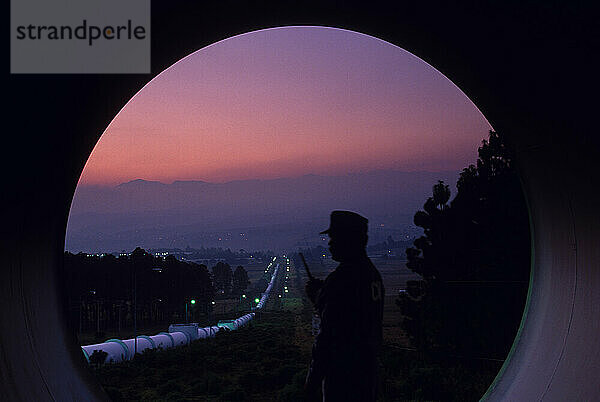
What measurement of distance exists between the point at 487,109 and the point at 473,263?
11538 mm

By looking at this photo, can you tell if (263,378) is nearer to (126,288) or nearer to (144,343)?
(144,343)

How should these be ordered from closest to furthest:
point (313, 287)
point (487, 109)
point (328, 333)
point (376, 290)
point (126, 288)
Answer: point (328, 333)
point (376, 290)
point (313, 287)
point (487, 109)
point (126, 288)

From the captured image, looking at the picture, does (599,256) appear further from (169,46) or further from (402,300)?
(402,300)

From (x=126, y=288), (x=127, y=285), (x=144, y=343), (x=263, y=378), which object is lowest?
(x=144, y=343)

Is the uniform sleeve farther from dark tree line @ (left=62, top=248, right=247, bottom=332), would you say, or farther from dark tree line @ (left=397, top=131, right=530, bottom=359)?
dark tree line @ (left=62, top=248, right=247, bottom=332)

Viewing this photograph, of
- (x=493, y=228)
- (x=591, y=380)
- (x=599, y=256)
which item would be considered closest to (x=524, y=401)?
(x=591, y=380)

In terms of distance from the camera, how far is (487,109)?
7.91 meters

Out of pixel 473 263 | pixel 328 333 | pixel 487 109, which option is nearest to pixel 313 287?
pixel 328 333

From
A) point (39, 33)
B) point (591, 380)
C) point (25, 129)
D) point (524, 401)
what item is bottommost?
point (524, 401)

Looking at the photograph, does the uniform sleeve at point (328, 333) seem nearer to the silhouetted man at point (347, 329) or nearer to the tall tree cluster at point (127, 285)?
the silhouetted man at point (347, 329)

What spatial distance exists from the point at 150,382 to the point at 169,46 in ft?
59.3

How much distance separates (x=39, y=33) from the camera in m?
5.14

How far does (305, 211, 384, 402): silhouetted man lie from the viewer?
5.30 m

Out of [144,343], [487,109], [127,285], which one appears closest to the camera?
[487,109]
